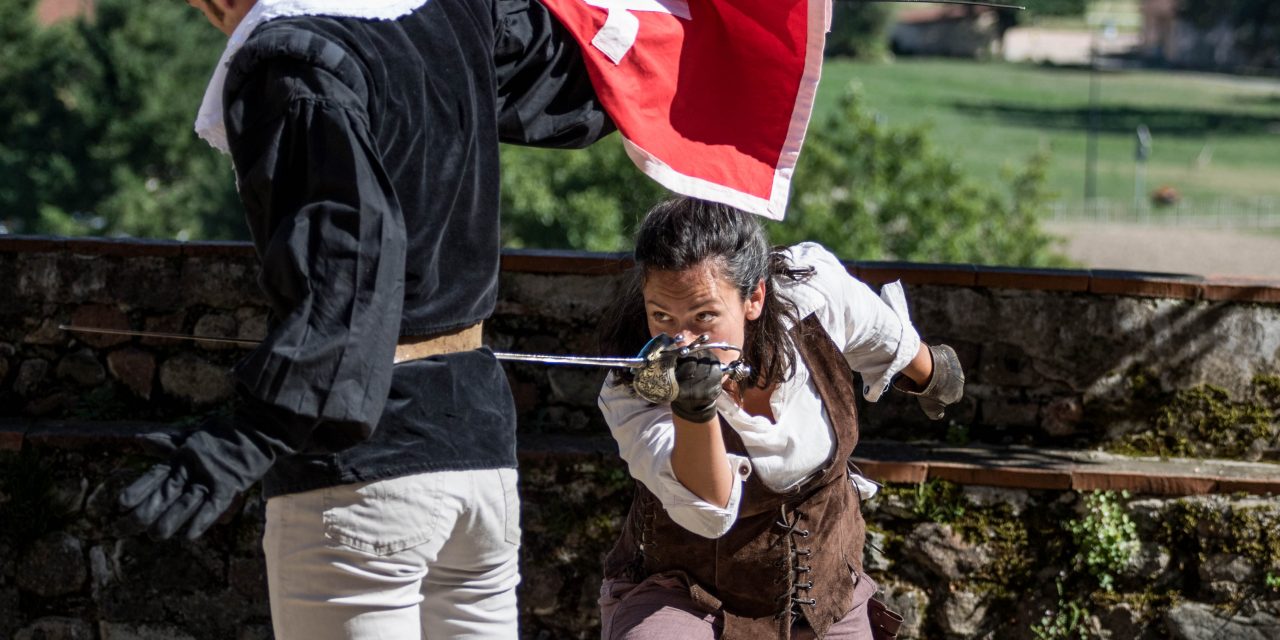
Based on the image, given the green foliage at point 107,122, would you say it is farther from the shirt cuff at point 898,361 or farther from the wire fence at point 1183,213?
the shirt cuff at point 898,361

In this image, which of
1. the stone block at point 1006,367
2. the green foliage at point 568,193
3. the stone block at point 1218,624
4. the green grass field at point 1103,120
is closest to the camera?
the stone block at point 1218,624

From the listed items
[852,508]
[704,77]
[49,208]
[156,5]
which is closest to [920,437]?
[852,508]

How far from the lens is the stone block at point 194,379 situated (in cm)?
402

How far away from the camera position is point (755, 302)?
248 cm

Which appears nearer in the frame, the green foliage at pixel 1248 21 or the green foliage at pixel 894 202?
the green foliage at pixel 894 202

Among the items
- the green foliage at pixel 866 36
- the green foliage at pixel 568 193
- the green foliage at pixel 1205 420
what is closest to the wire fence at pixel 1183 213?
the green foliage at pixel 866 36

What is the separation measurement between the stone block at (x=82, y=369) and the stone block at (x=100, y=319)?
5 cm

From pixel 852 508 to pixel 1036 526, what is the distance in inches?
46.9

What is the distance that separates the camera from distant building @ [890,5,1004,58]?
79.0 m

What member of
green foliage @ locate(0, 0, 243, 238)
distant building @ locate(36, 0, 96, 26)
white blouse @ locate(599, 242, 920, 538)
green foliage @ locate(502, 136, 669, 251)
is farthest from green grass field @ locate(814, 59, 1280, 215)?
white blouse @ locate(599, 242, 920, 538)

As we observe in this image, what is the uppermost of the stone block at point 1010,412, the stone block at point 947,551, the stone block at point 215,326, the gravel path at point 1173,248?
the stone block at point 215,326

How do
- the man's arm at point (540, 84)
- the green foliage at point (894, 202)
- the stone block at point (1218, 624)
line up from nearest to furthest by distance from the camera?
the man's arm at point (540, 84) < the stone block at point (1218, 624) < the green foliage at point (894, 202)

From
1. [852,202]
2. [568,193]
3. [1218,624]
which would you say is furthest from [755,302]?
[568,193]

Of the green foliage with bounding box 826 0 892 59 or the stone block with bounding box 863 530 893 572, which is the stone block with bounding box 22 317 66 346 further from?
the green foliage with bounding box 826 0 892 59
